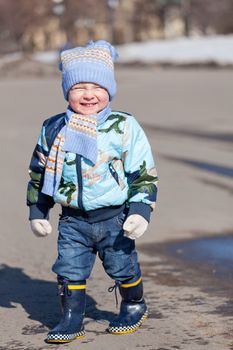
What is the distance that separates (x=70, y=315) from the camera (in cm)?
528

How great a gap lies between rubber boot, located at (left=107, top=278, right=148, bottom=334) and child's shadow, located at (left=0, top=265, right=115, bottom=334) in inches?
11.6

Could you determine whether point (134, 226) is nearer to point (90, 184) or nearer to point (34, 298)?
point (90, 184)

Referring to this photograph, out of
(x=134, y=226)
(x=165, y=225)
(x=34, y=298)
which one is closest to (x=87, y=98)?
(x=134, y=226)

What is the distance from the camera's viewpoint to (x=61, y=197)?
203 inches

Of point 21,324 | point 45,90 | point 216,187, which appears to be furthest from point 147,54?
point 21,324

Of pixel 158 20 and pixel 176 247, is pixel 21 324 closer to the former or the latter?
pixel 176 247

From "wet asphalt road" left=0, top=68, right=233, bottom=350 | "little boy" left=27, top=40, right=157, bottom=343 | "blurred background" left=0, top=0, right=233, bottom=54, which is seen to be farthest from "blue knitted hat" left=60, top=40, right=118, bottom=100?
"blurred background" left=0, top=0, right=233, bottom=54

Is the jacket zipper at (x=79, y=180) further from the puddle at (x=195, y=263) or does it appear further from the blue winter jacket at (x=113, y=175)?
the puddle at (x=195, y=263)

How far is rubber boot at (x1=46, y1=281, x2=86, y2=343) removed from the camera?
17.1ft

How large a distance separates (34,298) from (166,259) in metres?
1.42

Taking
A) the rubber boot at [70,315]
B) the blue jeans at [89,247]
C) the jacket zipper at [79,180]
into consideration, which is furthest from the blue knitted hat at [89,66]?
the rubber boot at [70,315]

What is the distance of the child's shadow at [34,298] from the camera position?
226 inches

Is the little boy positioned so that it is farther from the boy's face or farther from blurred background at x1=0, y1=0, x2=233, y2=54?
blurred background at x1=0, y1=0, x2=233, y2=54

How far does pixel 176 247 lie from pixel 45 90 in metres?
21.3
